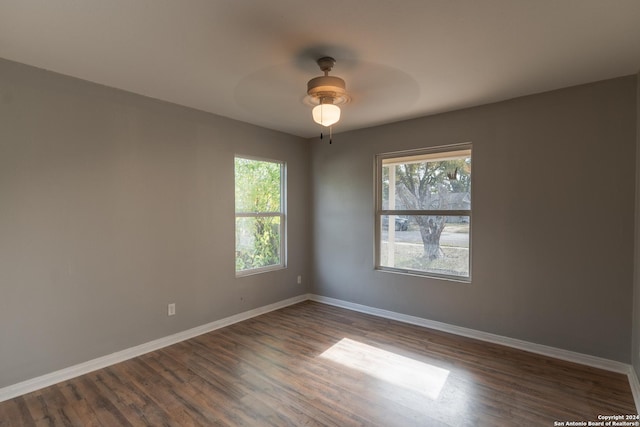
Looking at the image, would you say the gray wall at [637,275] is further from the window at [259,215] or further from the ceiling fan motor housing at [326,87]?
the window at [259,215]

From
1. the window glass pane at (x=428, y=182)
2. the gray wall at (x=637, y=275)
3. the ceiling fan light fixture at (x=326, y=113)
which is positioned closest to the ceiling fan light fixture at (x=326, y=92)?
the ceiling fan light fixture at (x=326, y=113)

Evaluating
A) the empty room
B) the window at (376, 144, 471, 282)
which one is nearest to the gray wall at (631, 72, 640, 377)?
the empty room

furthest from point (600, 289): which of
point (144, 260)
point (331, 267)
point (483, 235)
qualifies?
point (144, 260)

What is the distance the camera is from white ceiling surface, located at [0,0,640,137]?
1.71 metres

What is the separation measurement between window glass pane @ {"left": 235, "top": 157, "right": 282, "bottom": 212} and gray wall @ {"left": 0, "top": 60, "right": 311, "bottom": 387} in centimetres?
18

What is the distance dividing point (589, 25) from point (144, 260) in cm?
383

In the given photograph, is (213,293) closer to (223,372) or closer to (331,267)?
(223,372)

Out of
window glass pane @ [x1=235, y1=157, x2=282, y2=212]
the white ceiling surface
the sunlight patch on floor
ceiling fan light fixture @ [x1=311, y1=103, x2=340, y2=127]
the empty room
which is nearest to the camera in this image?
the white ceiling surface

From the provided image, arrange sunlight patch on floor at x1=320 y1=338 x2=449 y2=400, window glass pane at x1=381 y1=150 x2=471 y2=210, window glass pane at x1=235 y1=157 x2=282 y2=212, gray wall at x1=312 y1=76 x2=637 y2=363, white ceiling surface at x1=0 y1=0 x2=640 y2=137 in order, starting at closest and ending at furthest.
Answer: white ceiling surface at x1=0 y1=0 x2=640 y2=137 → sunlight patch on floor at x1=320 y1=338 x2=449 y2=400 → gray wall at x1=312 y1=76 x2=637 y2=363 → window glass pane at x1=381 y1=150 x2=471 y2=210 → window glass pane at x1=235 y1=157 x2=282 y2=212

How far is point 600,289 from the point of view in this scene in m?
2.70

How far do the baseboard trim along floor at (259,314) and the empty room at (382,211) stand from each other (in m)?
0.02

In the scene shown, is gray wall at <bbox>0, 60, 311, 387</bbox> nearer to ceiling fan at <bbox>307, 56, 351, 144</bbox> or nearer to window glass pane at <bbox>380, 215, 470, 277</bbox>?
ceiling fan at <bbox>307, 56, 351, 144</bbox>

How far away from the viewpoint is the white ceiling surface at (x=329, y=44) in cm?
171

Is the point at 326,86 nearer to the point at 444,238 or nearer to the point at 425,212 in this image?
the point at 425,212
